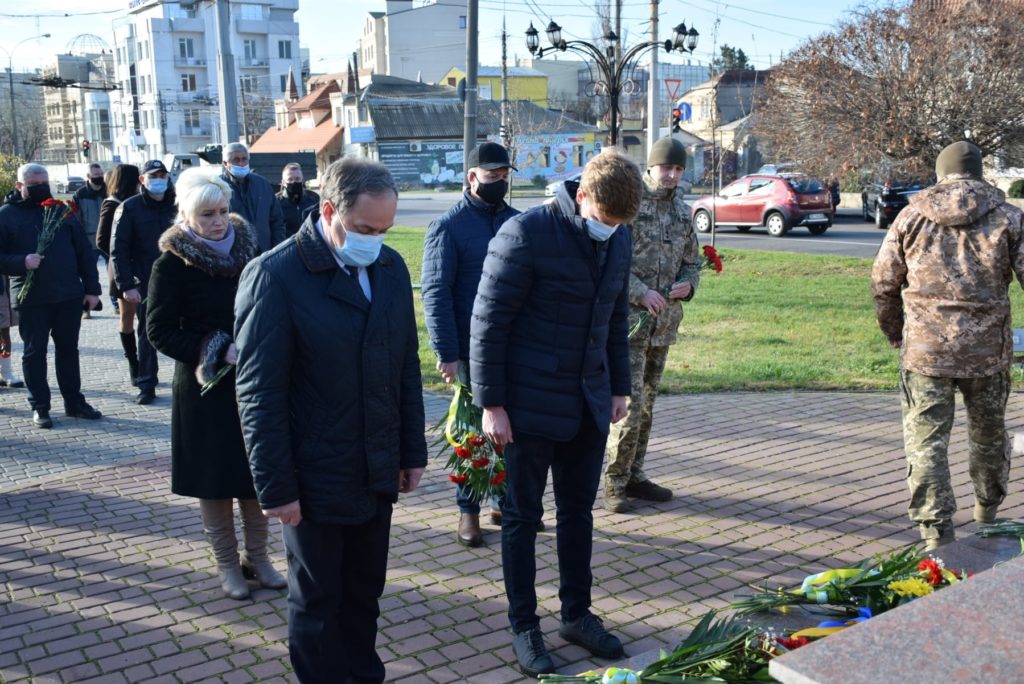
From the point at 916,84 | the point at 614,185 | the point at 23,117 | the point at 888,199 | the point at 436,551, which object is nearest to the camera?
the point at 614,185

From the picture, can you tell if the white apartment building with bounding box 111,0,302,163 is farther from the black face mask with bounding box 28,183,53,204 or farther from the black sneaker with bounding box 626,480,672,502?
the black sneaker with bounding box 626,480,672,502

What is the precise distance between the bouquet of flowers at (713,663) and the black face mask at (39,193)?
6.64 metres

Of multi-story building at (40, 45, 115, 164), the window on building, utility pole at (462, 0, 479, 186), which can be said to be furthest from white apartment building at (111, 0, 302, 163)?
utility pole at (462, 0, 479, 186)

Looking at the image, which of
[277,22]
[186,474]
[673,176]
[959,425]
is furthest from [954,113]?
[277,22]

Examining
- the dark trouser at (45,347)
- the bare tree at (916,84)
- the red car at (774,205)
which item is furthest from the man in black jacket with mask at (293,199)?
the red car at (774,205)

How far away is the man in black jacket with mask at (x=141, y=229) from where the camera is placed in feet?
26.4

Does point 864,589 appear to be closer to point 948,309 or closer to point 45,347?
point 948,309

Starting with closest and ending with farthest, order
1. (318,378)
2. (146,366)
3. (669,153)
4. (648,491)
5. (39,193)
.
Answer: (318,378), (669,153), (648,491), (39,193), (146,366)

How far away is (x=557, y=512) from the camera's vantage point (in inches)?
160

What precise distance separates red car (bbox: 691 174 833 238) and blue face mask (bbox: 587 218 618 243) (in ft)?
70.0

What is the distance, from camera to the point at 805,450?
6844 mm

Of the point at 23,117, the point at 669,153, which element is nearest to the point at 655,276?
the point at 669,153

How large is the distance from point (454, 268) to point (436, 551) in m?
1.46

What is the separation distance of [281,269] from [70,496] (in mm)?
3759
